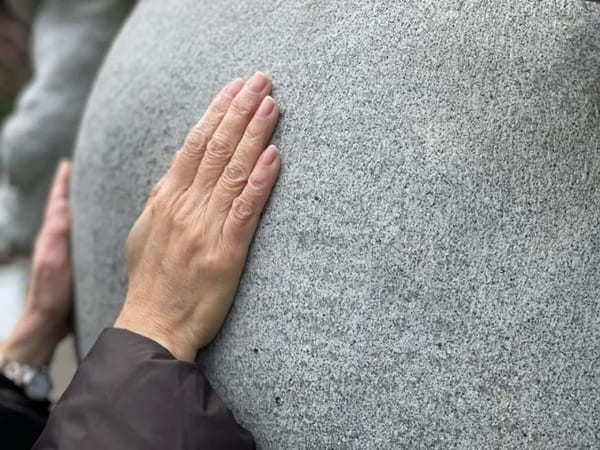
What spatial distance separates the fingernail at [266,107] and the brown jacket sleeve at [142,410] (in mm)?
235

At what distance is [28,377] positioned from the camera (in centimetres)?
92

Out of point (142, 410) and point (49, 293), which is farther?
point (49, 293)

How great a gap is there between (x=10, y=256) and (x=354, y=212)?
34.8 inches

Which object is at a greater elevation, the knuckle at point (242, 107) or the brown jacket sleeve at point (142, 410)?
the knuckle at point (242, 107)

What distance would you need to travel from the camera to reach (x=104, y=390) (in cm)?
60

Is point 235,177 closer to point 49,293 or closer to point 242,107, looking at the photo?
point 242,107

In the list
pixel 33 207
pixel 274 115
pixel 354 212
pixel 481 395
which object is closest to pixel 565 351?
pixel 481 395

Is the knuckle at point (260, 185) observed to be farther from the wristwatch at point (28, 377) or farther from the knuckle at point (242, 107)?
the wristwatch at point (28, 377)

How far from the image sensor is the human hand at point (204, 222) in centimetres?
63

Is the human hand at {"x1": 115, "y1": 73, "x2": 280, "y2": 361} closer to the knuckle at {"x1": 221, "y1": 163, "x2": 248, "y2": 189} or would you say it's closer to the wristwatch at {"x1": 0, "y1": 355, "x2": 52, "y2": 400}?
the knuckle at {"x1": 221, "y1": 163, "x2": 248, "y2": 189}

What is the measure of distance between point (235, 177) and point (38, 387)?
0.47 m

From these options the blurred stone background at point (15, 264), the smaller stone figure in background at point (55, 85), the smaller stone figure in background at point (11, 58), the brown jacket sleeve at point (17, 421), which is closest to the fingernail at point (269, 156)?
the brown jacket sleeve at point (17, 421)

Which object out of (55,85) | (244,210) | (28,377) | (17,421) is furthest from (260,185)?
(55,85)

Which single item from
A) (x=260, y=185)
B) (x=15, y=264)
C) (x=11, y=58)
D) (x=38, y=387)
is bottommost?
(x=15, y=264)
